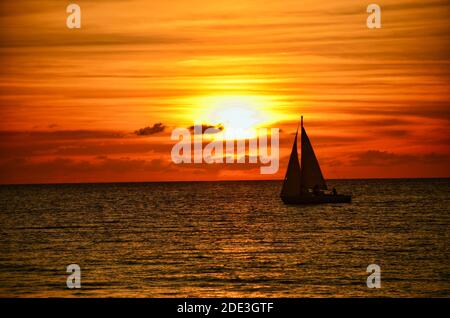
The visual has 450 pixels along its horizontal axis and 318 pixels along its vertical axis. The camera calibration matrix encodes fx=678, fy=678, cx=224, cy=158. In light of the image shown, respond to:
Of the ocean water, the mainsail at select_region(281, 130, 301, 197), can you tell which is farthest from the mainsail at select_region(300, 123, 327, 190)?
the ocean water

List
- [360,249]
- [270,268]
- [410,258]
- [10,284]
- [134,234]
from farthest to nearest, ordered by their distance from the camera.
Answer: [134,234]
[360,249]
[410,258]
[270,268]
[10,284]

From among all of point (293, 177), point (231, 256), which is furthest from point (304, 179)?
point (231, 256)

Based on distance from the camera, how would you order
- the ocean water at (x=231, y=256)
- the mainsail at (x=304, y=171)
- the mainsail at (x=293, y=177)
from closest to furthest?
the ocean water at (x=231, y=256)
the mainsail at (x=304, y=171)
the mainsail at (x=293, y=177)

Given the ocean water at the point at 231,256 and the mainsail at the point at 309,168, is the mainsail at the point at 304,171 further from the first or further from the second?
the ocean water at the point at 231,256

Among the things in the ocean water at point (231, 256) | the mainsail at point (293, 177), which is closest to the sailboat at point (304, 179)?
the mainsail at point (293, 177)

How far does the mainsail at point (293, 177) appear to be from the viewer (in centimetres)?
8569

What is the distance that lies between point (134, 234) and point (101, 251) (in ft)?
45.7

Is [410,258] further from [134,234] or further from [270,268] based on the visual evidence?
[134,234]

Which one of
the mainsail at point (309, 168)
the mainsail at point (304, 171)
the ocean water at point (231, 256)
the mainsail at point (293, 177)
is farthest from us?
the mainsail at point (293, 177)

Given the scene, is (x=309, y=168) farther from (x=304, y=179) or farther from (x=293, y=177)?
(x=293, y=177)

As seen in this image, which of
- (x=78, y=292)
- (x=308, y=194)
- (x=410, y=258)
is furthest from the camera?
(x=308, y=194)

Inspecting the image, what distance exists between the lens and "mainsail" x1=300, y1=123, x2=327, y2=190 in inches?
3361
